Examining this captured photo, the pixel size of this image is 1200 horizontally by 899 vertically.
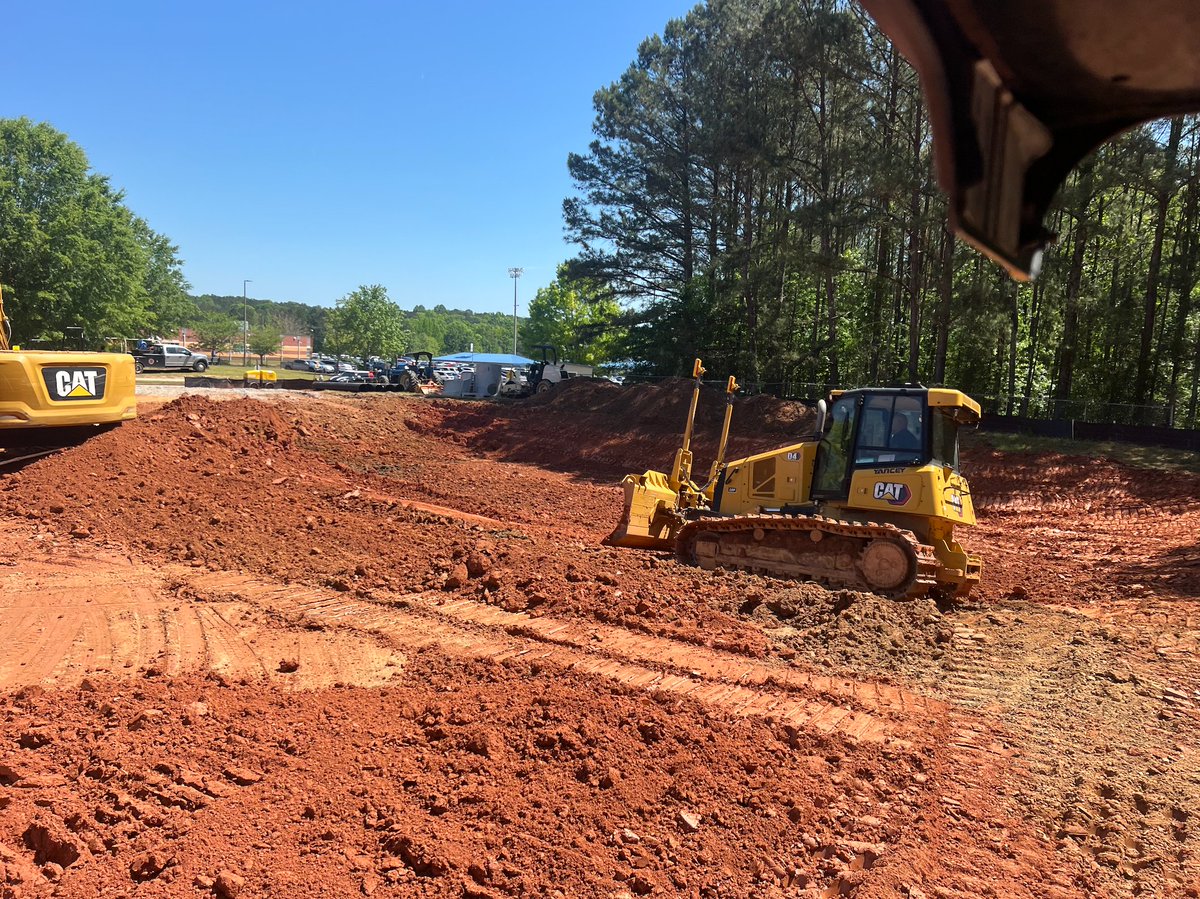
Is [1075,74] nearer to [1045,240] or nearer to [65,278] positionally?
[1045,240]

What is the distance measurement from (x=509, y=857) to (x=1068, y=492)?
1696 cm

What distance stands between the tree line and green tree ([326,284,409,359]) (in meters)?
44.6

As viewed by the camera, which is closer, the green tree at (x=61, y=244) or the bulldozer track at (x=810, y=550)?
the bulldozer track at (x=810, y=550)

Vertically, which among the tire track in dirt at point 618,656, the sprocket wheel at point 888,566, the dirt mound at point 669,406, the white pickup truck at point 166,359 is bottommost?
the tire track in dirt at point 618,656

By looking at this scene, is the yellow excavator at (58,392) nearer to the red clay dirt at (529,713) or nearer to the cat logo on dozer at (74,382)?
the cat logo on dozer at (74,382)

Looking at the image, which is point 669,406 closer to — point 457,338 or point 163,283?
point 163,283

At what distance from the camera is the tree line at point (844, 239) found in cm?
2062

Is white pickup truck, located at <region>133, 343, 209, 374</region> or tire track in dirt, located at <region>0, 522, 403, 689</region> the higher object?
white pickup truck, located at <region>133, 343, 209, 374</region>

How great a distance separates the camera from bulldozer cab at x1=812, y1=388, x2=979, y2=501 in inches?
329

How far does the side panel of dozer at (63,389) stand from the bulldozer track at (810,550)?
856 centimetres

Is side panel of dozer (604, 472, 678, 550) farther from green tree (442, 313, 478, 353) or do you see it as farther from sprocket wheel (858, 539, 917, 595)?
green tree (442, 313, 478, 353)

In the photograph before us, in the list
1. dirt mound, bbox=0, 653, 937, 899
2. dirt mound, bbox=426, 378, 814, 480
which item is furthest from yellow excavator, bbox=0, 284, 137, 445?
dirt mound, bbox=426, 378, 814, 480

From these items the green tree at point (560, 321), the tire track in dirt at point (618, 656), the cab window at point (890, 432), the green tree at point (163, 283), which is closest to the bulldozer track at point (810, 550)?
the cab window at point (890, 432)

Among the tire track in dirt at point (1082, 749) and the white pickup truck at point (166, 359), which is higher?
the white pickup truck at point (166, 359)
